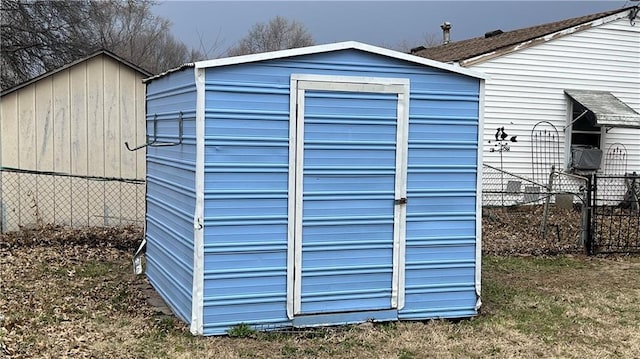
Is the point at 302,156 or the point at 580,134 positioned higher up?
the point at 580,134

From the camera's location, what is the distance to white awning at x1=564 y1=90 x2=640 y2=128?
11.9m

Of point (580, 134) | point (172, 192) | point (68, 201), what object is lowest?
point (68, 201)

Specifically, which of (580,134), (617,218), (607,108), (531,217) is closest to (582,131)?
(580,134)

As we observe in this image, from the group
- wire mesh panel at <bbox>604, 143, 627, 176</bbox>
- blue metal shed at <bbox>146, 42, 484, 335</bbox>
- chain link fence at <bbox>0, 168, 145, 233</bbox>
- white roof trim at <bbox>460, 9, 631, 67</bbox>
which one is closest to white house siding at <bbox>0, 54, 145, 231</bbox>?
chain link fence at <bbox>0, 168, 145, 233</bbox>

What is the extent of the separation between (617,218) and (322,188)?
29.2 ft

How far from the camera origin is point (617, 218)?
1187cm

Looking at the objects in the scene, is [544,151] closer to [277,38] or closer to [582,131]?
[582,131]

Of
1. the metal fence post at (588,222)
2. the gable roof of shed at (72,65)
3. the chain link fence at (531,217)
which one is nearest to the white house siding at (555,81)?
the chain link fence at (531,217)

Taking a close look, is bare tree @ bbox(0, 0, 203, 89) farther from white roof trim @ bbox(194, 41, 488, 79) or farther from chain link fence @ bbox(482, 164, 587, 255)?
white roof trim @ bbox(194, 41, 488, 79)

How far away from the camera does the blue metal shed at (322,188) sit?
181 inches

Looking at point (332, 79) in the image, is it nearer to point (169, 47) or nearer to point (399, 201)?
point (399, 201)

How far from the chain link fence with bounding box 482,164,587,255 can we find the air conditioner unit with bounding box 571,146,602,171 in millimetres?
342

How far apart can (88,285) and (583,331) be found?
14.4 feet

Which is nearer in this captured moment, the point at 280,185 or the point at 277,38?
the point at 280,185
